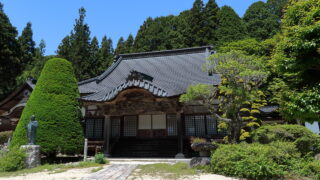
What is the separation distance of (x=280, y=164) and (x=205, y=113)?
736cm

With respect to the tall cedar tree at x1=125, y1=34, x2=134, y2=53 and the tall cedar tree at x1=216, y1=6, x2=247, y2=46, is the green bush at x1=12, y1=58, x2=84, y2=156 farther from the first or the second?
the tall cedar tree at x1=125, y1=34, x2=134, y2=53

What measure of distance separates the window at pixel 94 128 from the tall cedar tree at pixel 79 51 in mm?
15323

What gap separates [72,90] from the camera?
1284cm

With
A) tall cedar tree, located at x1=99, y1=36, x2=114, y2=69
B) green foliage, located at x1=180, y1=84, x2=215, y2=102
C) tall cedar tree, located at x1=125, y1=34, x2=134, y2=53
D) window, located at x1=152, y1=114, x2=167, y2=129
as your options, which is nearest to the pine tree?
tall cedar tree, located at x1=125, y1=34, x2=134, y2=53

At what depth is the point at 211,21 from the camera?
34.5m

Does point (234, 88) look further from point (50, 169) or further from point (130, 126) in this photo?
point (130, 126)

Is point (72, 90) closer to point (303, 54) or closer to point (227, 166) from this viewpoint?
point (227, 166)

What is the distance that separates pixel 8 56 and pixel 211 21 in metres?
28.7

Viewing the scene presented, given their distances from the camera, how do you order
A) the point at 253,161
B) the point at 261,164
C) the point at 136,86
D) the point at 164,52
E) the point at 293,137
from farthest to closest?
the point at 164,52, the point at 136,86, the point at 293,137, the point at 253,161, the point at 261,164

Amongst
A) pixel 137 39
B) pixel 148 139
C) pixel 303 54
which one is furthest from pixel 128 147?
pixel 137 39

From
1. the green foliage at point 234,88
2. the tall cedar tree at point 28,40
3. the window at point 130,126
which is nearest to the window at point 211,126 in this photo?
the green foliage at point 234,88

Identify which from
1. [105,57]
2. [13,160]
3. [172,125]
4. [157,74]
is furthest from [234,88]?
[105,57]

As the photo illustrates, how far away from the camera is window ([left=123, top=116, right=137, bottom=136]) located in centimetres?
1697

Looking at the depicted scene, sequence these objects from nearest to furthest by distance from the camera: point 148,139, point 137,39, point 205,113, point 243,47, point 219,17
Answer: point 205,113
point 148,139
point 243,47
point 219,17
point 137,39
